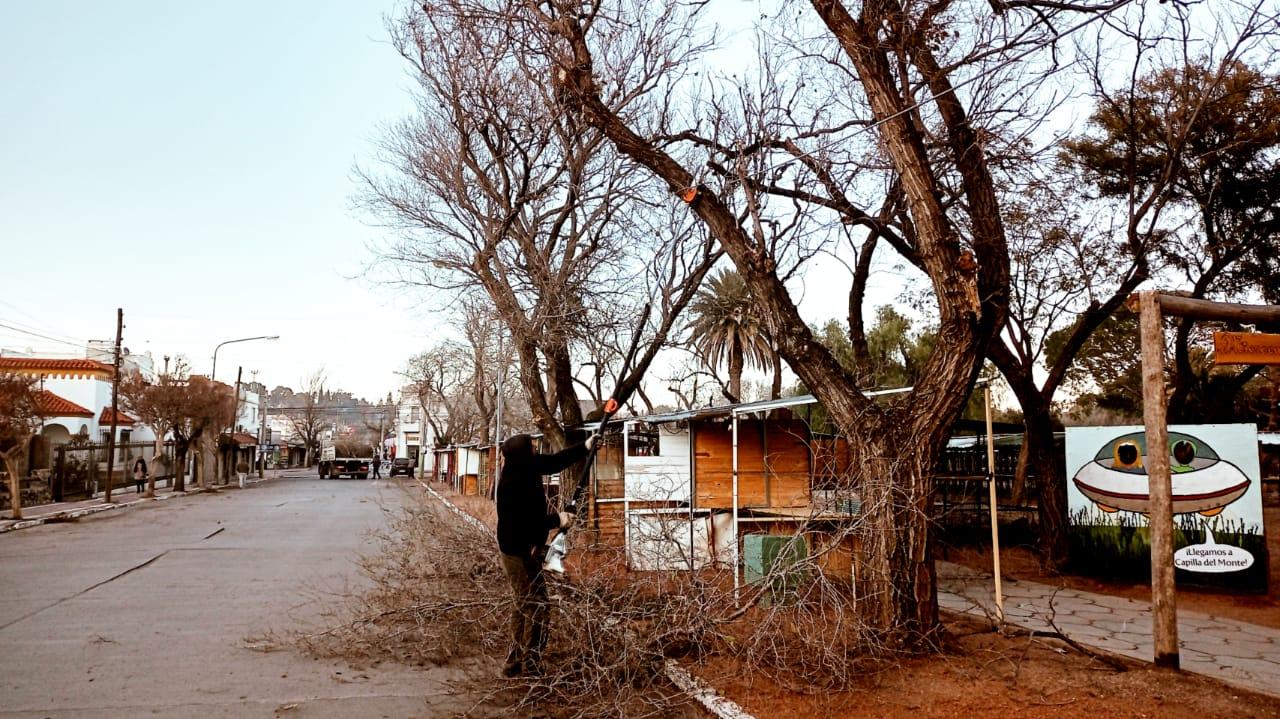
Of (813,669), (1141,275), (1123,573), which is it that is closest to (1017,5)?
(1141,275)

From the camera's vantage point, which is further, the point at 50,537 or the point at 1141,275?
the point at 50,537

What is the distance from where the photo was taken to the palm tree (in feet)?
98.3

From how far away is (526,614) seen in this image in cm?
637

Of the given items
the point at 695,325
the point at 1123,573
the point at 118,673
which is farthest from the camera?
the point at 695,325

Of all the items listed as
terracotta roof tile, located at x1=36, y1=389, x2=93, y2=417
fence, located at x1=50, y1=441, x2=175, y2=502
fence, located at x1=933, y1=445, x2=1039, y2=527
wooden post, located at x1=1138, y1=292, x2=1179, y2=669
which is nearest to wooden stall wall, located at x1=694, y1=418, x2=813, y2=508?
wooden post, located at x1=1138, y1=292, x2=1179, y2=669

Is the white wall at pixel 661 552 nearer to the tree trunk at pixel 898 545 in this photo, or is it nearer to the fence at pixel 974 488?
the tree trunk at pixel 898 545

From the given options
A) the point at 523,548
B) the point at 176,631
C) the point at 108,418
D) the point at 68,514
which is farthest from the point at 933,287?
the point at 108,418

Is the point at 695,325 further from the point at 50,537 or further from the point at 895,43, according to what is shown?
the point at 895,43

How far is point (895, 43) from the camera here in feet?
29.7

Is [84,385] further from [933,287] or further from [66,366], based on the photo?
[933,287]

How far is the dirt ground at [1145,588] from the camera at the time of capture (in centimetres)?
946

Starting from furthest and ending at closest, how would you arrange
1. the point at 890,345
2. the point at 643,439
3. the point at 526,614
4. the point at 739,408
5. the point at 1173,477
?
1. the point at 890,345
2. the point at 643,439
3. the point at 1173,477
4. the point at 739,408
5. the point at 526,614

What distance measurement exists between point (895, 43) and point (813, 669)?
21.0ft

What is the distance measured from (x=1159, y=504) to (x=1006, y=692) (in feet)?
5.56
